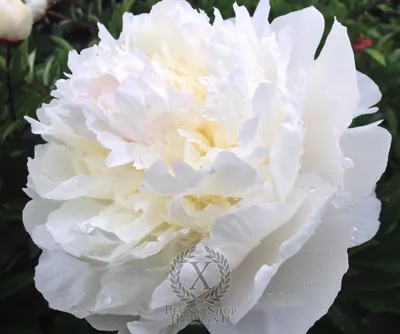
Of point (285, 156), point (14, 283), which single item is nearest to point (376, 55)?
point (285, 156)

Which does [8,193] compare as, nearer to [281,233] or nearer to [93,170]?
[93,170]

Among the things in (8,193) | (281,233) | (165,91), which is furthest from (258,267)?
(8,193)

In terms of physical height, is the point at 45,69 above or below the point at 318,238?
below

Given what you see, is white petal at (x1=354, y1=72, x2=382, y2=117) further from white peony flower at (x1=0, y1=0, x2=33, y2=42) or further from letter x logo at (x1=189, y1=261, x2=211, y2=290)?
white peony flower at (x1=0, y1=0, x2=33, y2=42)

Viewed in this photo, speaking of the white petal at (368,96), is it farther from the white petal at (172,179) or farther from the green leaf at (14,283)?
the green leaf at (14,283)

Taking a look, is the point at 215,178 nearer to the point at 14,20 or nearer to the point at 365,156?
the point at 365,156

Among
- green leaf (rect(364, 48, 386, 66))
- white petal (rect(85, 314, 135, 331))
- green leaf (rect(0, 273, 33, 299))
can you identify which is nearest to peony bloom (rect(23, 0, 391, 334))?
white petal (rect(85, 314, 135, 331))

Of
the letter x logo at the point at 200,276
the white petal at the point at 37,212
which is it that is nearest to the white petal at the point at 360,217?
the letter x logo at the point at 200,276
